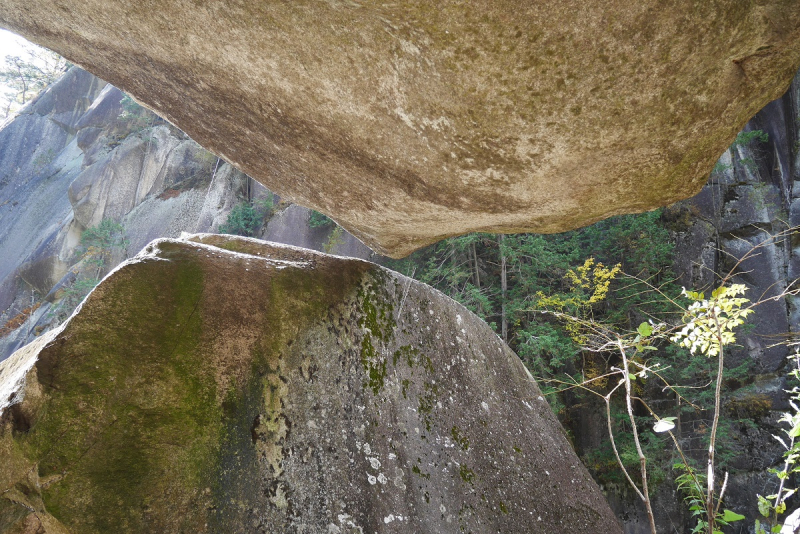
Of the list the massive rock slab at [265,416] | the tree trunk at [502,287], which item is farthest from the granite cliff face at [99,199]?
the massive rock slab at [265,416]

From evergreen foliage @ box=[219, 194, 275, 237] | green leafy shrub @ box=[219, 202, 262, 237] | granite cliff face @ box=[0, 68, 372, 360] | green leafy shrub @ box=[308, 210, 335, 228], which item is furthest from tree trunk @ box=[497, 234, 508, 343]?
Result: green leafy shrub @ box=[219, 202, 262, 237]

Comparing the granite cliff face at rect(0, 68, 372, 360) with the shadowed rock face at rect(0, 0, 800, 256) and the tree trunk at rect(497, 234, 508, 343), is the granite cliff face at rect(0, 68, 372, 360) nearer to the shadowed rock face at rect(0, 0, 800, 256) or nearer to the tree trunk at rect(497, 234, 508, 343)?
the tree trunk at rect(497, 234, 508, 343)

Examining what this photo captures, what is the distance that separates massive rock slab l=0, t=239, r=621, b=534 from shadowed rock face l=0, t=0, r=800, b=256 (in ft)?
3.04

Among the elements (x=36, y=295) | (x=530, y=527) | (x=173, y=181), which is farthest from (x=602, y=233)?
(x=36, y=295)

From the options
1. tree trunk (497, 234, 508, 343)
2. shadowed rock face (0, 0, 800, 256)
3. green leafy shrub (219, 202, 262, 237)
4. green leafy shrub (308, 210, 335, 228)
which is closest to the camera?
shadowed rock face (0, 0, 800, 256)

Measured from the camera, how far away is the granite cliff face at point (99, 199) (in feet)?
56.2

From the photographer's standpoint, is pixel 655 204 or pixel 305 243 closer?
pixel 655 204

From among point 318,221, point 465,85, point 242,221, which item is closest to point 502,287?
point 318,221

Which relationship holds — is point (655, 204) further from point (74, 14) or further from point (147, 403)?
point (74, 14)

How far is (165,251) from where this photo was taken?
304 centimetres

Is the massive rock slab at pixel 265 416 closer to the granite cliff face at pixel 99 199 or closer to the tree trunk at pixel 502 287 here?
the tree trunk at pixel 502 287

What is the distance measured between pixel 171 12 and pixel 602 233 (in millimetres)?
13349

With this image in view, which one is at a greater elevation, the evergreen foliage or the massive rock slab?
the evergreen foliage

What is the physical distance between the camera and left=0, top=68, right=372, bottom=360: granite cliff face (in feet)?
56.2
